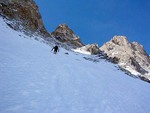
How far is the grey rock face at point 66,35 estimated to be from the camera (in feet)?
255

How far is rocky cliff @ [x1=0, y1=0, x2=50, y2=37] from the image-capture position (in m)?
52.1

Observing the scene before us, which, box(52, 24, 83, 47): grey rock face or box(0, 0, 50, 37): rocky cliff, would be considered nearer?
box(0, 0, 50, 37): rocky cliff

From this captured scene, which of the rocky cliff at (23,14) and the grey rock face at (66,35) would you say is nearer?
the rocky cliff at (23,14)

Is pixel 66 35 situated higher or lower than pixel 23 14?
higher

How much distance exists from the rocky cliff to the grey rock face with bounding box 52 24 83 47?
38.5 feet

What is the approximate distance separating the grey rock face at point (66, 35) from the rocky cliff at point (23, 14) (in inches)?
462

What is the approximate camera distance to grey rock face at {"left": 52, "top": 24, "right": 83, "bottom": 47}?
77688 mm

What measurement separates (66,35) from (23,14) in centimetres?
2495

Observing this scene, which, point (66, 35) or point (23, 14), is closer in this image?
point (23, 14)

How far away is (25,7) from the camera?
62562 mm

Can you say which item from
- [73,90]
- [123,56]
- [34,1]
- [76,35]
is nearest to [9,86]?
[73,90]

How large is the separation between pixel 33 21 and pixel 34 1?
527 inches

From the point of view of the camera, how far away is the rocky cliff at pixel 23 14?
52.1 meters

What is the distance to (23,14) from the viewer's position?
59719mm
